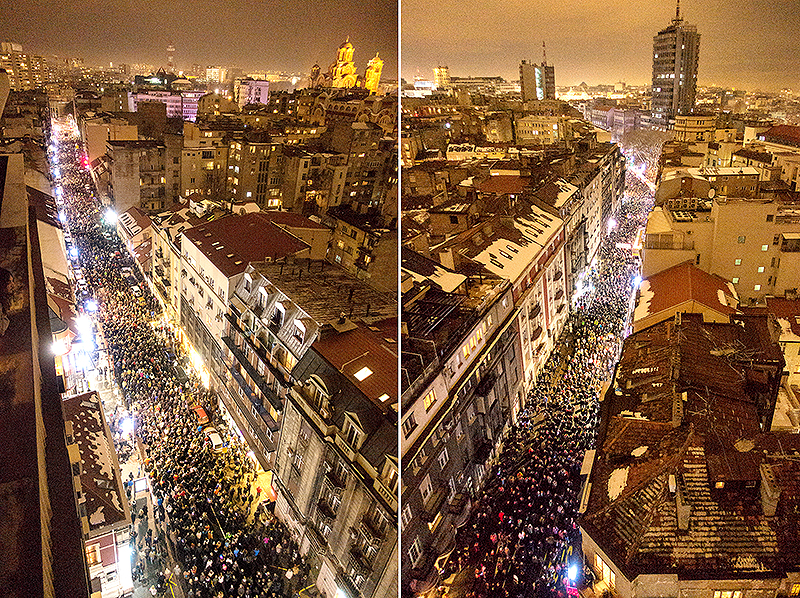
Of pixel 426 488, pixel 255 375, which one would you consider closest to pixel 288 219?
pixel 255 375

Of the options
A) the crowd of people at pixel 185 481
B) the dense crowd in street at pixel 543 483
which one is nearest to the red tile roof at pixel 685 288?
the dense crowd in street at pixel 543 483

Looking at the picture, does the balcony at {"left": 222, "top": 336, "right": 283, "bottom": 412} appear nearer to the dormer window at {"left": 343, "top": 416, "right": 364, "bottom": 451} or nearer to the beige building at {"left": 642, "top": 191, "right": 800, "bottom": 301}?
the dormer window at {"left": 343, "top": 416, "right": 364, "bottom": 451}

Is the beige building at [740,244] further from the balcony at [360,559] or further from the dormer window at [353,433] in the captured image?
the balcony at [360,559]

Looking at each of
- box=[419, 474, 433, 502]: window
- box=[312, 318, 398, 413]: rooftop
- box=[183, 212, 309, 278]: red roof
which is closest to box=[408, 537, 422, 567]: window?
box=[419, 474, 433, 502]: window

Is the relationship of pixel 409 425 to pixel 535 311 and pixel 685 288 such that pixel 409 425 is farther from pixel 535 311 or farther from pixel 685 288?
pixel 685 288

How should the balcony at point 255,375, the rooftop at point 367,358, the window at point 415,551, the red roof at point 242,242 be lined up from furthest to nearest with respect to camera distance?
1. the red roof at point 242,242
2. the balcony at point 255,375
3. the window at point 415,551
4. the rooftop at point 367,358

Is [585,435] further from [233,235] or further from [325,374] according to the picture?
[233,235]
